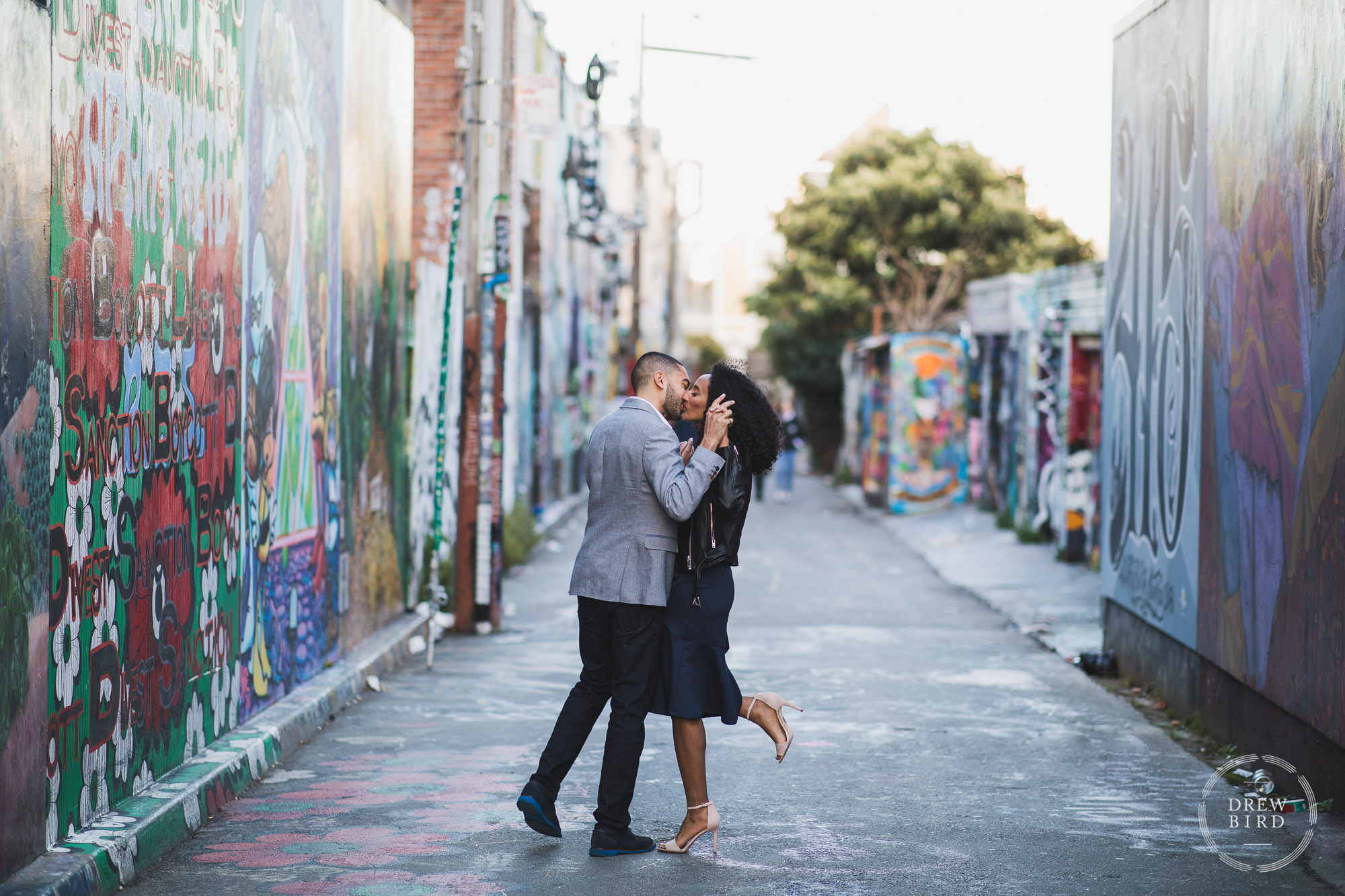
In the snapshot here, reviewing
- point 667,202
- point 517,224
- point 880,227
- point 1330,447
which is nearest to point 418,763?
point 1330,447

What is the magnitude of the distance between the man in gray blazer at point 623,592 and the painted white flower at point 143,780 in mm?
1484

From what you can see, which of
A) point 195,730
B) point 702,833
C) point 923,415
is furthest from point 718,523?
point 923,415

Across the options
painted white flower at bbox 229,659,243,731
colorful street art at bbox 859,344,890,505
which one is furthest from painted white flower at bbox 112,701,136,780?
colorful street art at bbox 859,344,890,505

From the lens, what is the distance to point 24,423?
4574 mm

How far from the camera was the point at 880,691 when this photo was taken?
9297 millimetres

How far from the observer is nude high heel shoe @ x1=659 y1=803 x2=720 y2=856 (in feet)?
18.4

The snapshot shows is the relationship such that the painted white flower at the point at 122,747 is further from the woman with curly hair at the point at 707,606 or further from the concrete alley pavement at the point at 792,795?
the woman with curly hair at the point at 707,606

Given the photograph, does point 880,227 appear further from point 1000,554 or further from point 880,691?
point 880,691

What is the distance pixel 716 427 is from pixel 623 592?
0.72 metres

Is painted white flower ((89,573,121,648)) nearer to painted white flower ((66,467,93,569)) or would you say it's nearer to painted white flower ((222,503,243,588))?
Result: painted white flower ((66,467,93,569))

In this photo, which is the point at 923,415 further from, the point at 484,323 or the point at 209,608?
the point at 209,608

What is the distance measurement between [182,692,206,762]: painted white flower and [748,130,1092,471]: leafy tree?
2937cm

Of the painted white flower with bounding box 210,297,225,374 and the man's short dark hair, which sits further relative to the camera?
the painted white flower with bounding box 210,297,225,374

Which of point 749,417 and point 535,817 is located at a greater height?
point 749,417
